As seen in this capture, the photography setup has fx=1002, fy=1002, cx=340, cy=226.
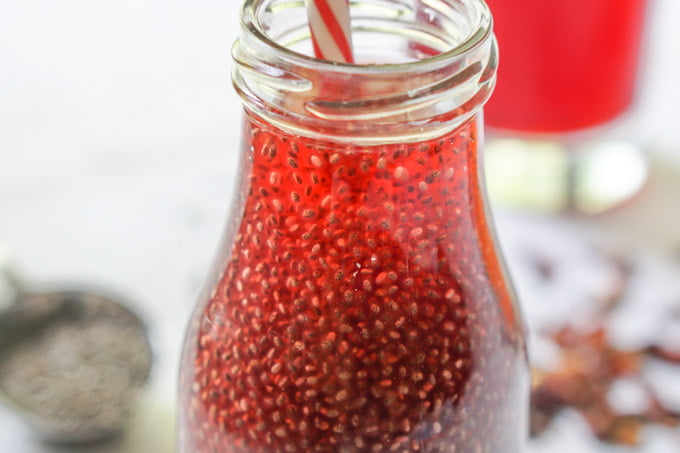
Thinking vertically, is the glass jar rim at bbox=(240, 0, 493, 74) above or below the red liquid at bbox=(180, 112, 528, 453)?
above

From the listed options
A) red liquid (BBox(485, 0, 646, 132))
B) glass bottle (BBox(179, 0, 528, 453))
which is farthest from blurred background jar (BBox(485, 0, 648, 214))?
glass bottle (BBox(179, 0, 528, 453))

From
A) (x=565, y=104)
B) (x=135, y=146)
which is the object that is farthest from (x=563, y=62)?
(x=135, y=146)

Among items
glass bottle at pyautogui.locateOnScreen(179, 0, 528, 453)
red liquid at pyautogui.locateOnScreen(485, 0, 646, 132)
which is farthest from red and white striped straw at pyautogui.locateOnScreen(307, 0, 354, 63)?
red liquid at pyautogui.locateOnScreen(485, 0, 646, 132)

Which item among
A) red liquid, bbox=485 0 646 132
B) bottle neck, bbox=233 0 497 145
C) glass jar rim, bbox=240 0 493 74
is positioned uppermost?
glass jar rim, bbox=240 0 493 74

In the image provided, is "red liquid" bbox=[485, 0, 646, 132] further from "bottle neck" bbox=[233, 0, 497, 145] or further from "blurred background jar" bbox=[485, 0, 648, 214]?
"bottle neck" bbox=[233, 0, 497, 145]

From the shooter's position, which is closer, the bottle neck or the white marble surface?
the bottle neck

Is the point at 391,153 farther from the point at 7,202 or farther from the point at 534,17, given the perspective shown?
the point at 7,202

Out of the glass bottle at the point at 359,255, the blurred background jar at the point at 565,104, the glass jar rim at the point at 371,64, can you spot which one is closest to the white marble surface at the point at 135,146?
the blurred background jar at the point at 565,104

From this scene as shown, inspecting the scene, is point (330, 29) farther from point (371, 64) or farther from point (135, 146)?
point (135, 146)
